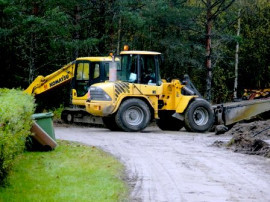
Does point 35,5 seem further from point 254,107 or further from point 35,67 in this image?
point 254,107

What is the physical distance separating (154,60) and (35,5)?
24.4ft

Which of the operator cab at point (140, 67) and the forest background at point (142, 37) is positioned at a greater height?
the forest background at point (142, 37)

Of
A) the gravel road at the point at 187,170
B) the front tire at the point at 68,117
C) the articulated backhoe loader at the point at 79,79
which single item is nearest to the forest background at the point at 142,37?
the articulated backhoe loader at the point at 79,79

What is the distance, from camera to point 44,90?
80.3 ft

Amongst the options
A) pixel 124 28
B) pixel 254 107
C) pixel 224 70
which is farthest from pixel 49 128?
pixel 224 70

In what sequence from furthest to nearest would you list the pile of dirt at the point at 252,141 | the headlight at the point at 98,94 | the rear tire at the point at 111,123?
the rear tire at the point at 111,123
the headlight at the point at 98,94
the pile of dirt at the point at 252,141

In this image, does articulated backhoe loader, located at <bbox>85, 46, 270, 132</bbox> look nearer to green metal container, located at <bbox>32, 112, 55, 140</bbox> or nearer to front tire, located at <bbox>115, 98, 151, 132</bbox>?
front tire, located at <bbox>115, 98, 151, 132</bbox>

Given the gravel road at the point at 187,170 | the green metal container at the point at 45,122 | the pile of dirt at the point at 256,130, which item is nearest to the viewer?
the gravel road at the point at 187,170

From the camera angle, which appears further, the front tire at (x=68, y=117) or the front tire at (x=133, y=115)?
the front tire at (x=68, y=117)

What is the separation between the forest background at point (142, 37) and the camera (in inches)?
1025

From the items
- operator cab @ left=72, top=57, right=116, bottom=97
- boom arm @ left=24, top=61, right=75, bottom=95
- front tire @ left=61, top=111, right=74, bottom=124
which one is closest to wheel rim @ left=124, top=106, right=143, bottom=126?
operator cab @ left=72, top=57, right=116, bottom=97

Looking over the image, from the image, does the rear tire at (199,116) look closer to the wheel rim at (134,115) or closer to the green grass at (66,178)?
the wheel rim at (134,115)

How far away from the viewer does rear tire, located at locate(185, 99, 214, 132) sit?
22.1 meters

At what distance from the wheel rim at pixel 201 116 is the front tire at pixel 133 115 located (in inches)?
87.9
